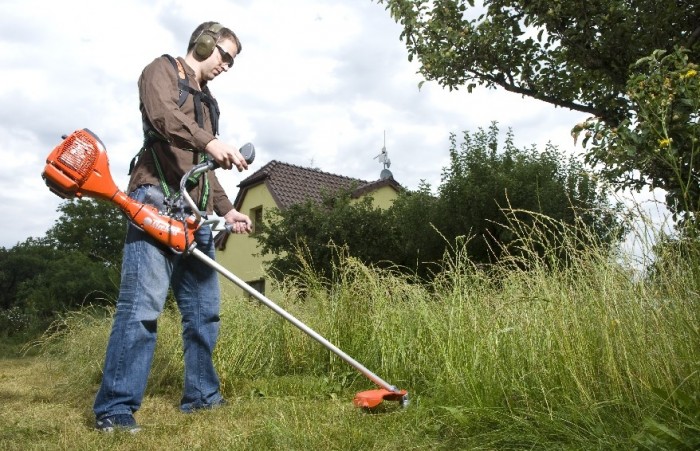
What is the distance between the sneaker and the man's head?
1.81m

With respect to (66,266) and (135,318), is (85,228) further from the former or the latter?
(135,318)

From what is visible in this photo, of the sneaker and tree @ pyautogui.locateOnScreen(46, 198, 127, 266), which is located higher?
tree @ pyautogui.locateOnScreen(46, 198, 127, 266)

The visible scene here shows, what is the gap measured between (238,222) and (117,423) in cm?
129

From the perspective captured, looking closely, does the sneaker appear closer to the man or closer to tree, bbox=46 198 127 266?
the man

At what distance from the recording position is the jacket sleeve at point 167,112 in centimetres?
349

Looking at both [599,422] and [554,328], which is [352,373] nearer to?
[554,328]

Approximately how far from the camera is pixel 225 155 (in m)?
3.44

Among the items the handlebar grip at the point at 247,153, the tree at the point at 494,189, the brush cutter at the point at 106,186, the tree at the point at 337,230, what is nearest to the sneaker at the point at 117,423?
the brush cutter at the point at 106,186

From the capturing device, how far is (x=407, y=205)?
1541 cm

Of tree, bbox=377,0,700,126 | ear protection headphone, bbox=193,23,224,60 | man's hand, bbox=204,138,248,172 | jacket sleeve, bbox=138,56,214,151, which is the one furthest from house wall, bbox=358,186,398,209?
man's hand, bbox=204,138,248,172

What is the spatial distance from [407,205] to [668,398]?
13.2 meters

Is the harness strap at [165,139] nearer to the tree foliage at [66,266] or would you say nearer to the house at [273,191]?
the tree foliage at [66,266]

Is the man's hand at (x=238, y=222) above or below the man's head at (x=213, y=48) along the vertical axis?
below

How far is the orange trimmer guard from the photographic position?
3.59m
